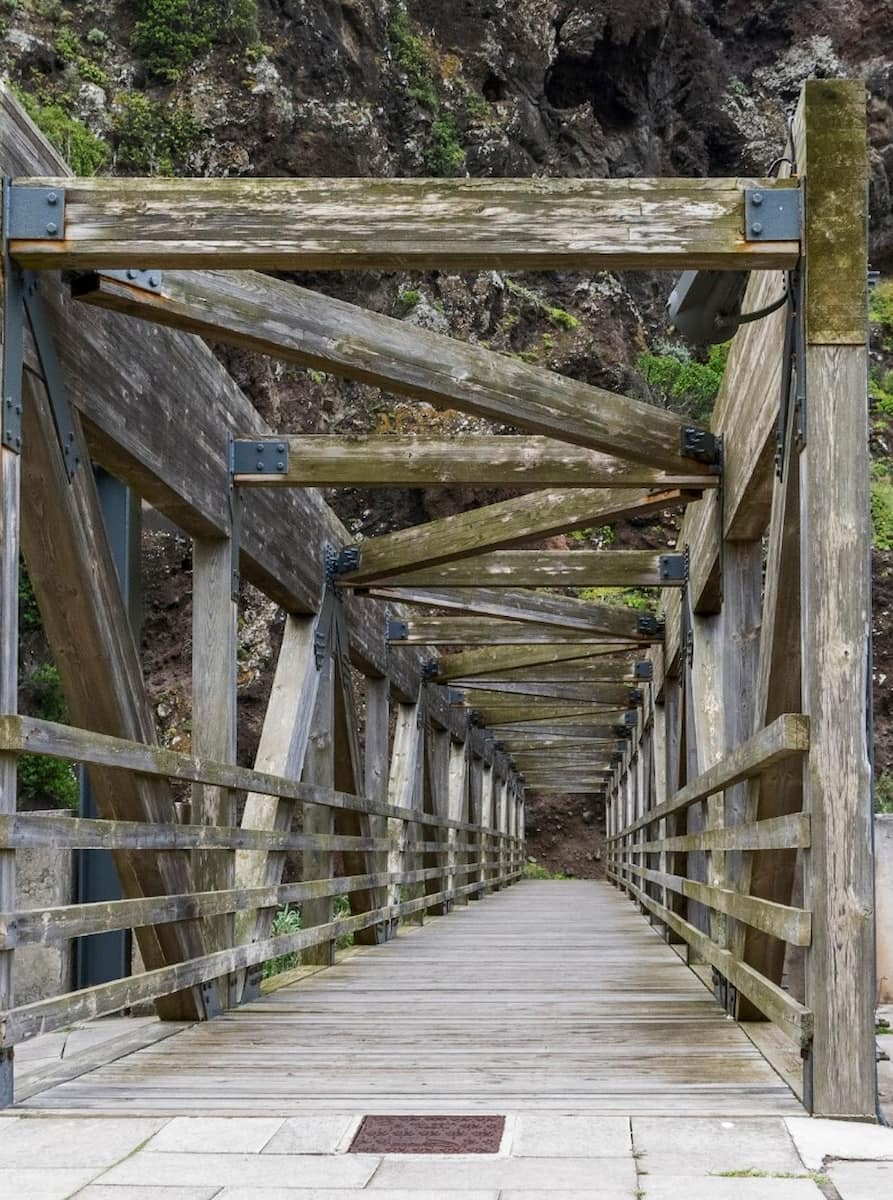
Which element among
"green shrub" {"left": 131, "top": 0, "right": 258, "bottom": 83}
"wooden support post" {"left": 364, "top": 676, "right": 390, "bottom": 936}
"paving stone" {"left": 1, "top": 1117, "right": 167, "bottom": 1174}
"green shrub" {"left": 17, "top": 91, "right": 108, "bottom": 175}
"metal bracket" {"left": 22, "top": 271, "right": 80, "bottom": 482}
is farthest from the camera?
"green shrub" {"left": 131, "top": 0, "right": 258, "bottom": 83}

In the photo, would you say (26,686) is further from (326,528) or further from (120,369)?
(120,369)

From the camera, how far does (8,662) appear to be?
11.6ft

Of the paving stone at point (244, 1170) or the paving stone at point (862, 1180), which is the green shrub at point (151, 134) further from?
the paving stone at point (862, 1180)

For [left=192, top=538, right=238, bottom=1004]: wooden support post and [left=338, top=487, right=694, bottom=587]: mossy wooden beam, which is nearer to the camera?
[left=192, top=538, right=238, bottom=1004]: wooden support post

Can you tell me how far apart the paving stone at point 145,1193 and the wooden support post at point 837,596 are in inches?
53.4

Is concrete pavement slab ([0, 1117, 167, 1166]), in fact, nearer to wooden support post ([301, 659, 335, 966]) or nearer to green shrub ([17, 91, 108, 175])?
wooden support post ([301, 659, 335, 966])

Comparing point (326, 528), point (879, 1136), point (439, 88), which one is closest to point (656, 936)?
point (326, 528)

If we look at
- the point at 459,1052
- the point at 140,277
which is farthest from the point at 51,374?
the point at 459,1052

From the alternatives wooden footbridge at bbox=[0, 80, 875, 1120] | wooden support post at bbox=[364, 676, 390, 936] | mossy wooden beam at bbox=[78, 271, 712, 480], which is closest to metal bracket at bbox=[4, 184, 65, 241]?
wooden footbridge at bbox=[0, 80, 875, 1120]

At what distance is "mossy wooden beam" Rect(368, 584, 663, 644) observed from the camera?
30.1 feet

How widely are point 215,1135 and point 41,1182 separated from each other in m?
0.45

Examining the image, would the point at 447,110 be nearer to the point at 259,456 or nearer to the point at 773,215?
the point at 259,456

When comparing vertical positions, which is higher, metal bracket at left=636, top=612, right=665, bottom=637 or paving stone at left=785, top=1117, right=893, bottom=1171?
metal bracket at left=636, top=612, right=665, bottom=637

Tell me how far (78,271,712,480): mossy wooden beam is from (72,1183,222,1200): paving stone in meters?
2.65
